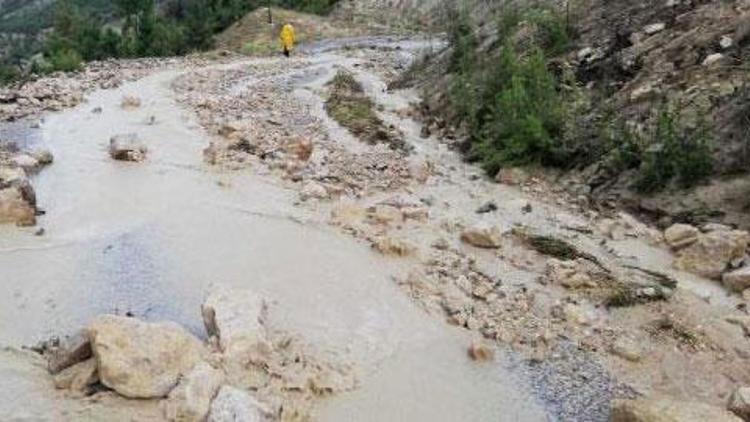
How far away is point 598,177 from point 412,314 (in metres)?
6.88

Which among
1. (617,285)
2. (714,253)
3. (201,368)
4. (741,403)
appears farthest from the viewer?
(714,253)

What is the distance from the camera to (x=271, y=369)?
412 inches

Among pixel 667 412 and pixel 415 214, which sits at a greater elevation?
pixel 667 412

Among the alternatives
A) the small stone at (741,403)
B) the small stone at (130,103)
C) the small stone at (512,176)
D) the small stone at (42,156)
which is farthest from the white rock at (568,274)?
the small stone at (130,103)

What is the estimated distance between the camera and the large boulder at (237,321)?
10.6 m

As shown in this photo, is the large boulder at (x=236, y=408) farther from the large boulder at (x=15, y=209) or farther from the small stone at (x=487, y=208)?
the small stone at (x=487, y=208)

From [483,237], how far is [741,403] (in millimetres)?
6016

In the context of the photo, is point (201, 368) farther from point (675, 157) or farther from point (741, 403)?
point (675, 157)

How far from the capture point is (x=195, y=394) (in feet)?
30.9

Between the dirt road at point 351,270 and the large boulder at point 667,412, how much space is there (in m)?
0.62

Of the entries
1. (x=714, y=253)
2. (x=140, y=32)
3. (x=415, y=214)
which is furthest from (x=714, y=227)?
(x=140, y=32)

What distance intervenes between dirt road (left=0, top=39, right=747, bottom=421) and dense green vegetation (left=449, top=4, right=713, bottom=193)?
105cm

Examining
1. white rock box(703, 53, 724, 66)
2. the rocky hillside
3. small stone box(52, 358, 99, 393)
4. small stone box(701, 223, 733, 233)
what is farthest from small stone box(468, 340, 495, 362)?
white rock box(703, 53, 724, 66)

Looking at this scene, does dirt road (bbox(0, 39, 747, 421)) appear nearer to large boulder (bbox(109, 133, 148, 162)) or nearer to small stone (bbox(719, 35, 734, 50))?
large boulder (bbox(109, 133, 148, 162))
